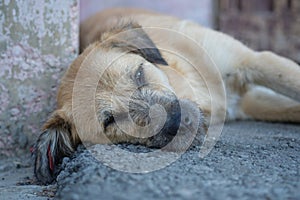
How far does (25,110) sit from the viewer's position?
11.6ft

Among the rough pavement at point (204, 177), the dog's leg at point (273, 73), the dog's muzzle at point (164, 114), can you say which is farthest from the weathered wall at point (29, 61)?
the dog's leg at point (273, 73)

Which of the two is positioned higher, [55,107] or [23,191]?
[55,107]

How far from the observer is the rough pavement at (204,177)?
6.90ft

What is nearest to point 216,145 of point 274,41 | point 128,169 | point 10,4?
point 128,169

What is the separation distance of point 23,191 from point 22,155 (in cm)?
64

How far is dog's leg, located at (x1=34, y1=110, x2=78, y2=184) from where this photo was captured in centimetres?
313

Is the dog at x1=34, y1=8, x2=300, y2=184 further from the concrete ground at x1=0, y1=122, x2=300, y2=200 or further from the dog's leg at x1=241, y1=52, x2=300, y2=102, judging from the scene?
the concrete ground at x1=0, y1=122, x2=300, y2=200

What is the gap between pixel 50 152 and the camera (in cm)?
318

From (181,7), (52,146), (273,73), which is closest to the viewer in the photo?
(52,146)

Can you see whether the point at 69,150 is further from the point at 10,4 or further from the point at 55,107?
the point at 10,4

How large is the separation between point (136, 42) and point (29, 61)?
766mm

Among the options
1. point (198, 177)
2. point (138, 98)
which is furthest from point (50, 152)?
point (198, 177)

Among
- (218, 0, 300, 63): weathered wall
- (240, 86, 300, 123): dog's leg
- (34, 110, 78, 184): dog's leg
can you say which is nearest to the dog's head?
(34, 110, 78, 184): dog's leg

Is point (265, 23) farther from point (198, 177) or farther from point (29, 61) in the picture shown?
point (198, 177)
